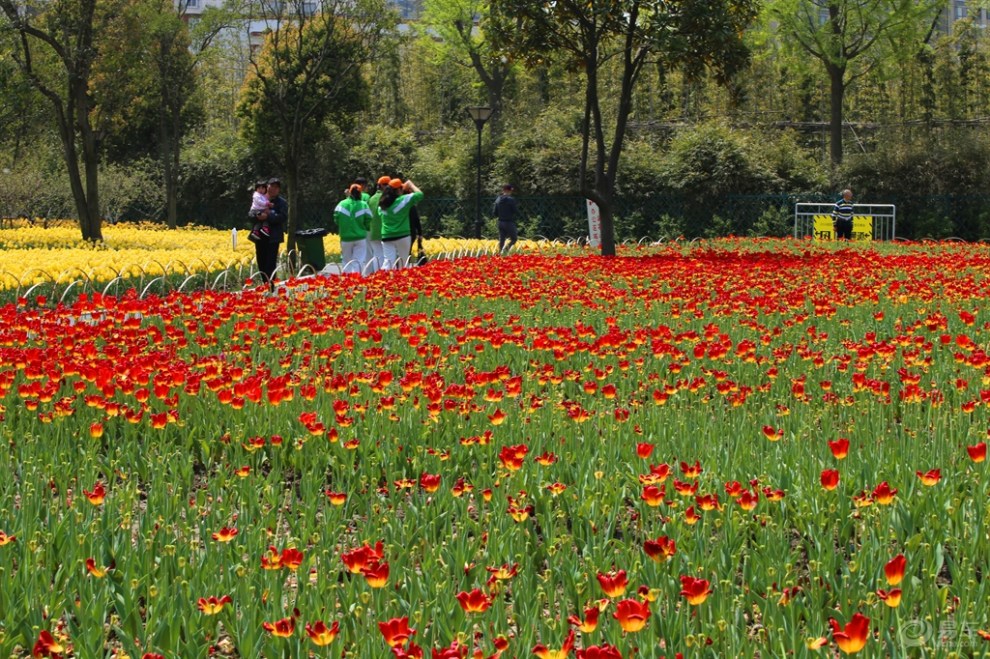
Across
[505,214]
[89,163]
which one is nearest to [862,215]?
[505,214]

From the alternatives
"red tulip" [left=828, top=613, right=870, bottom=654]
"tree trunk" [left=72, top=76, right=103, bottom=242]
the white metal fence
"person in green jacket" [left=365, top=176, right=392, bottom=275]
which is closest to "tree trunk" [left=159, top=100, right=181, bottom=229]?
"tree trunk" [left=72, top=76, right=103, bottom=242]

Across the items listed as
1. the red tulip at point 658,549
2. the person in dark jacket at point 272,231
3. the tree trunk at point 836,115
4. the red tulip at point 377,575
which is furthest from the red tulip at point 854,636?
the tree trunk at point 836,115

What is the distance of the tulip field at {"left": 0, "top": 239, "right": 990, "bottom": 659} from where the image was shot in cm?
275

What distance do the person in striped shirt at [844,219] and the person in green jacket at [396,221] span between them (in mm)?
11725

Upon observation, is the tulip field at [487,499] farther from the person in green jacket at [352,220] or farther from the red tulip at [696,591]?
the person in green jacket at [352,220]

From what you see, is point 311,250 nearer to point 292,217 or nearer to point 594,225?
point 292,217

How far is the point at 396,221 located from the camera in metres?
15.7

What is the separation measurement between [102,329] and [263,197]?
7149mm

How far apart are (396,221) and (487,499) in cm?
1250

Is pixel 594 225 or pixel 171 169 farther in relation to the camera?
pixel 171 169

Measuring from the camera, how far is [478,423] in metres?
4.98

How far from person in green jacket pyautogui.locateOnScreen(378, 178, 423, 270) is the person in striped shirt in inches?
462

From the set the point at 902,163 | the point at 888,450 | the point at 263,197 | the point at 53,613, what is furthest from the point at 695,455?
the point at 902,163

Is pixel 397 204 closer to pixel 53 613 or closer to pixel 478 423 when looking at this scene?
pixel 478 423
